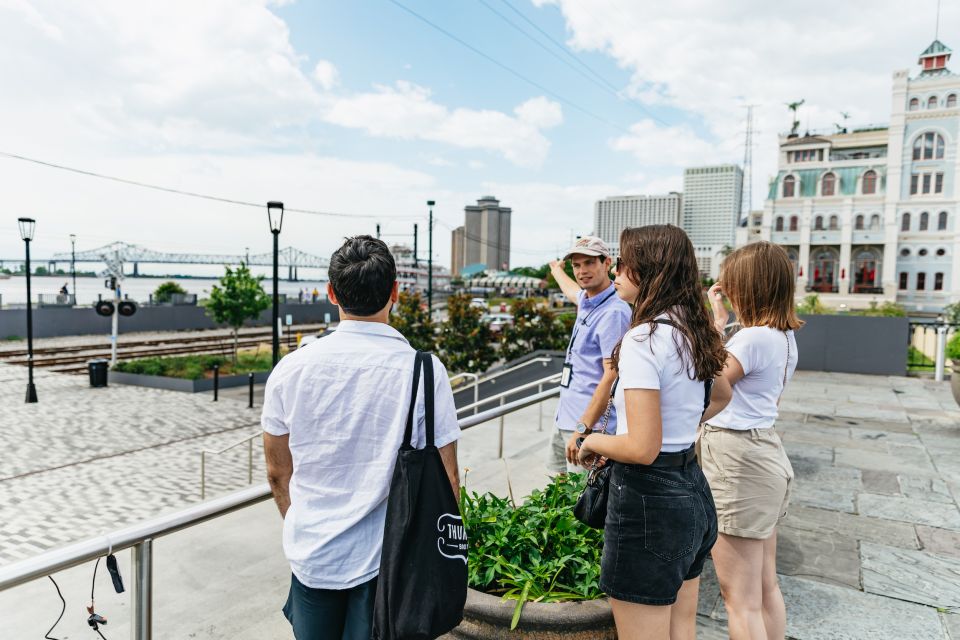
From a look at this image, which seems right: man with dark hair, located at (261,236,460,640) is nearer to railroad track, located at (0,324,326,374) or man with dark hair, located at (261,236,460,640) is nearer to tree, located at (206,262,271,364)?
tree, located at (206,262,271,364)

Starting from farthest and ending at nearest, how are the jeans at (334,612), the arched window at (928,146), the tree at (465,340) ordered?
the arched window at (928,146) → the tree at (465,340) → the jeans at (334,612)

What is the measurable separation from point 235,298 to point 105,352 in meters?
6.80

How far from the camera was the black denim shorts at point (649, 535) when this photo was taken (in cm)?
178

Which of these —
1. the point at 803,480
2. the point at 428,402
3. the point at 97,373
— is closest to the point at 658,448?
the point at 428,402

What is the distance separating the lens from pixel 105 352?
2555 centimetres

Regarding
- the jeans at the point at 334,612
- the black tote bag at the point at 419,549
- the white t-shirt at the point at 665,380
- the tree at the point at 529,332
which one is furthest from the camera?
the tree at the point at 529,332

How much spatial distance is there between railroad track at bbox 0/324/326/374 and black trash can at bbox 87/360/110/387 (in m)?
3.64

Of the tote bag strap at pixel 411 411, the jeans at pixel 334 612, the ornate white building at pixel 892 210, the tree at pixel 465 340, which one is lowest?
the tree at pixel 465 340

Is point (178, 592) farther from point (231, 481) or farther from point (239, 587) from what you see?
point (231, 481)

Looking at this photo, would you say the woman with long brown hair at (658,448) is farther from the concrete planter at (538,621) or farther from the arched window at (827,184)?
the arched window at (827,184)

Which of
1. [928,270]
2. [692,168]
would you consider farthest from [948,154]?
[692,168]

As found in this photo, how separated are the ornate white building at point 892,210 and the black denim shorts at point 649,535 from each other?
58.3 m

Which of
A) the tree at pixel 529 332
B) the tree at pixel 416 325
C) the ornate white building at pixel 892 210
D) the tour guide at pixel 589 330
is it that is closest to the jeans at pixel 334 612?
the tour guide at pixel 589 330

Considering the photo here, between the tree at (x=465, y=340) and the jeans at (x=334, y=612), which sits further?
the tree at (x=465, y=340)
